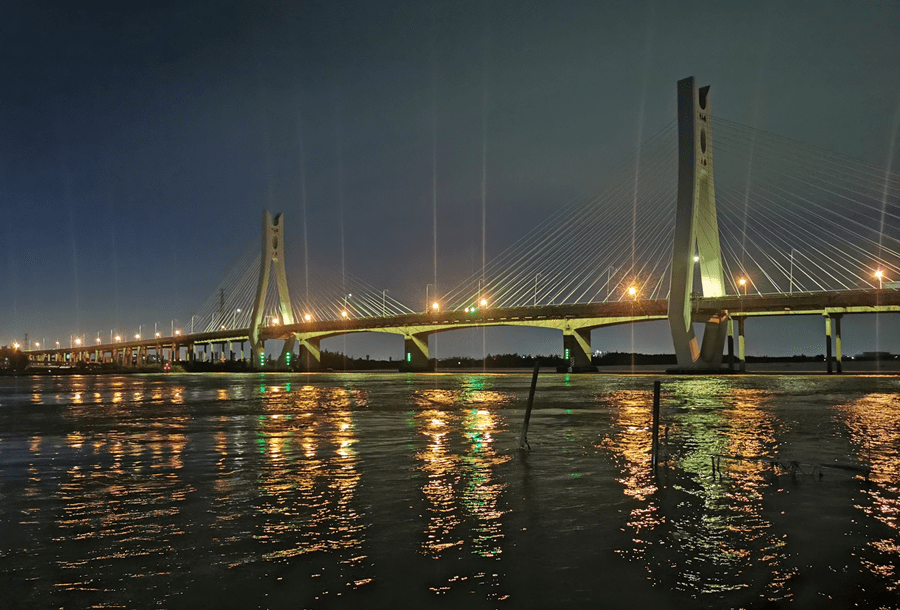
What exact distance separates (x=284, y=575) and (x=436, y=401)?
2431 cm

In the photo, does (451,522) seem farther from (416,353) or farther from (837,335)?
(416,353)

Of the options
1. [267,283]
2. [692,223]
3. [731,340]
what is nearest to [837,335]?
[731,340]

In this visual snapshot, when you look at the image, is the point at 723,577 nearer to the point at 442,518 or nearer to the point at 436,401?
the point at 442,518

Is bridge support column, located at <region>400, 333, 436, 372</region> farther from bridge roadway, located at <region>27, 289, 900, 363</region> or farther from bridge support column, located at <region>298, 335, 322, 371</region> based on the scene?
bridge support column, located at <region>298, 335, 322, 371</region>

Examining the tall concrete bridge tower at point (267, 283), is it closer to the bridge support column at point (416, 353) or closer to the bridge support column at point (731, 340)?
the bridge support column at point (416, 353)

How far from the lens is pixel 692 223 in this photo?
51.4 metres

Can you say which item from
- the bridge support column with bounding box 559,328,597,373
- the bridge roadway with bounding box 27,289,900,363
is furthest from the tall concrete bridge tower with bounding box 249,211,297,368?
the bridge support column with bounding box 559,328,597,373

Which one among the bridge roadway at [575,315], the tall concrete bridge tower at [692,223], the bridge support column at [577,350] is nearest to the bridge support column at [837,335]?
the bridge roadway at [575,315]

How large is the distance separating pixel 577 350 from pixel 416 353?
24043 millimetres

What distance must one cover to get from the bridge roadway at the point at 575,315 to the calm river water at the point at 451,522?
4714 cm

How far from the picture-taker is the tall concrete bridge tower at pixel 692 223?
51969 millimetres

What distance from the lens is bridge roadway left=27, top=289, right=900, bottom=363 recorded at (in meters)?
59.2

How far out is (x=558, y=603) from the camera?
5348 mm

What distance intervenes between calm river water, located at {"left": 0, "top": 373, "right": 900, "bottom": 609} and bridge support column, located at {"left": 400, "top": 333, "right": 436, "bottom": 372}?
259ft
